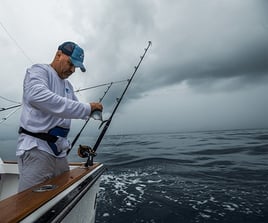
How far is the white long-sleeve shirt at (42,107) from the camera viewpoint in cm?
151

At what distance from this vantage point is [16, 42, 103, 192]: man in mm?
1535

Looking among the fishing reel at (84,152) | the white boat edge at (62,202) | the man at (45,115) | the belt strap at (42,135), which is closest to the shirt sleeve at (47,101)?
the man at (45,115)

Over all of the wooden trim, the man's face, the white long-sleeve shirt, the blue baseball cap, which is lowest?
the wooden trim

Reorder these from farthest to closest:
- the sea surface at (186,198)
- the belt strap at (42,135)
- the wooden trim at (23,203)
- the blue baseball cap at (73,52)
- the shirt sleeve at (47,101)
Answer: the sea surface at (186,198) → the blue baseball cap at (73,52) → the belt strap at (42,135) → the shirt sleeve at (47,101) → the wooden trim at (23,203)

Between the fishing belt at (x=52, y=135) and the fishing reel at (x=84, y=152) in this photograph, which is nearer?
the fishing belt at (x=52, y=135)

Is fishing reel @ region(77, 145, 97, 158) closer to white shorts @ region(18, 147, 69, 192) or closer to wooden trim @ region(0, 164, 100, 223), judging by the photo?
white shorts @ region(18, 147, 69, 192)

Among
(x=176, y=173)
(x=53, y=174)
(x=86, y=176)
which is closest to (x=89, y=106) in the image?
(x=53, y=174)

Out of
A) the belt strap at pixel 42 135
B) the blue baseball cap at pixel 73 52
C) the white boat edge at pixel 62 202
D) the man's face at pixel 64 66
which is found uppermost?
the blue baseball cap at pixel 73 52

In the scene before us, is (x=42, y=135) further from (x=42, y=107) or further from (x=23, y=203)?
(x=23, y=203)

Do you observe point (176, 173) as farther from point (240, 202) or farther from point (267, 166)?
point (267, 166)

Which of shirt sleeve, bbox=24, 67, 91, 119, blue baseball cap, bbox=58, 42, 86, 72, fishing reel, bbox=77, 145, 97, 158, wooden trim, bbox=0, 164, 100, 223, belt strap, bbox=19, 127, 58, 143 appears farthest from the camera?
fishing reel, bbox=77, 145, 97, 158

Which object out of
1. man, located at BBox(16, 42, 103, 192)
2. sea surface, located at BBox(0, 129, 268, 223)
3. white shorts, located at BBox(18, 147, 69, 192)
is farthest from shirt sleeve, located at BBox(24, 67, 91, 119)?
sea surface, located at BBox(0, 129, 268, 223)

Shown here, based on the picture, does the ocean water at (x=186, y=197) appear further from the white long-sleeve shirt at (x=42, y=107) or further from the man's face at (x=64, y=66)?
the man's face at (x=64, y=66)

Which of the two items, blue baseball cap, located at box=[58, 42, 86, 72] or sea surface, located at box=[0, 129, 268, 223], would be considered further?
sea surface, located at box=[0, 129, 268, 223]
